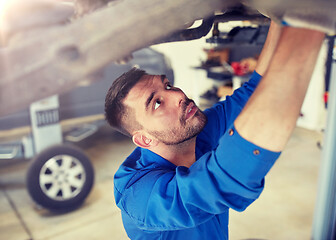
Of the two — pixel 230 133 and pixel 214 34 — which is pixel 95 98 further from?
pixel 230 133

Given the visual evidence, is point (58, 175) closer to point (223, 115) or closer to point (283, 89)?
point (223, 115)

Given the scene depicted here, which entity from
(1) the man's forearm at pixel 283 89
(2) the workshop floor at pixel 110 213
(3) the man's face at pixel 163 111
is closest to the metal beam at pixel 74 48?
(1) the man's forearm at pixel 283 89

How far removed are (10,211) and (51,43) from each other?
2.15 m

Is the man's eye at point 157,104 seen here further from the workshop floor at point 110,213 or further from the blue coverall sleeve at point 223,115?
the workshop floor at point 110,213

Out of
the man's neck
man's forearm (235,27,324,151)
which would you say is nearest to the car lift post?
the man's neck

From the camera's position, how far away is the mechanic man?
0.44 meters

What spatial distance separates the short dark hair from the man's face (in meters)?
0.01

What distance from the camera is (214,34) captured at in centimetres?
98

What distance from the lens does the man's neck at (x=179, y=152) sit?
2.69 ft

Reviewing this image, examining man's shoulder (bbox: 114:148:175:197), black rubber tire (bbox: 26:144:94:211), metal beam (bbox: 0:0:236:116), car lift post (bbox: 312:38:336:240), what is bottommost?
black rubber tire (bbox: 26:144:94:211)

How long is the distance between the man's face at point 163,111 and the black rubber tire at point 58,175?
52.5 inches

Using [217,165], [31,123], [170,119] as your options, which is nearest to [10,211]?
[31,123]

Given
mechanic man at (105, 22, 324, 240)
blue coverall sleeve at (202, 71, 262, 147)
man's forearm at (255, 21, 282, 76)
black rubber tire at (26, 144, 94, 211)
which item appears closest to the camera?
mechanic man at (105, 22, 324, 240)

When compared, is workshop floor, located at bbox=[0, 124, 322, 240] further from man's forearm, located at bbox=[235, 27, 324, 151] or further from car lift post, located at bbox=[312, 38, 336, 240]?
man's forearm, located at bbox=[235, 27, 324, 151]
